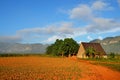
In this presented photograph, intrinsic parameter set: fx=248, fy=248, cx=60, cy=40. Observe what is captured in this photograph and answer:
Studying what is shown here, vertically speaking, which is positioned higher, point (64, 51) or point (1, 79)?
point (64, 51)

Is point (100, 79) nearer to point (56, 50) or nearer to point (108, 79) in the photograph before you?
point (108, 79)

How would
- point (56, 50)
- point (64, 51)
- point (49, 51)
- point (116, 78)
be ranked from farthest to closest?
point (49, 51), point (56, 50), point (64, 51), point (116, 78)

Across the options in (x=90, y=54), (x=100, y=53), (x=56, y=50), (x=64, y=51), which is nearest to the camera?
(x=90, y=54)

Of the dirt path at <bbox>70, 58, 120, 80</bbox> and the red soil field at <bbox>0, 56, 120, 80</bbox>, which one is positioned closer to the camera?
the red soil field at <bbox>0, 56, 120, 80</bbox>

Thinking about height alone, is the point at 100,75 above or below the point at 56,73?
below

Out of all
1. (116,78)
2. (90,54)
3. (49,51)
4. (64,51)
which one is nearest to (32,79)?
(116,78)

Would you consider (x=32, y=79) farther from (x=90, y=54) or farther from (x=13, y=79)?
(x=90, y=54)

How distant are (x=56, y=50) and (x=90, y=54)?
34.9 m

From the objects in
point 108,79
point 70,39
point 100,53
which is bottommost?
point 108,79

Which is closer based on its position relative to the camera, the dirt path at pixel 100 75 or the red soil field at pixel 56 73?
the red soil field at pixel 56 73

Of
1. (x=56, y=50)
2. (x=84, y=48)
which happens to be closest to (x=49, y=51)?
(x=56, y=50)

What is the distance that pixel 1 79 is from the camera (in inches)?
966

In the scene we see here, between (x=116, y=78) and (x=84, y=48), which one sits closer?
(x=116, y=78)

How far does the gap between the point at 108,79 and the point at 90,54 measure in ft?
209
